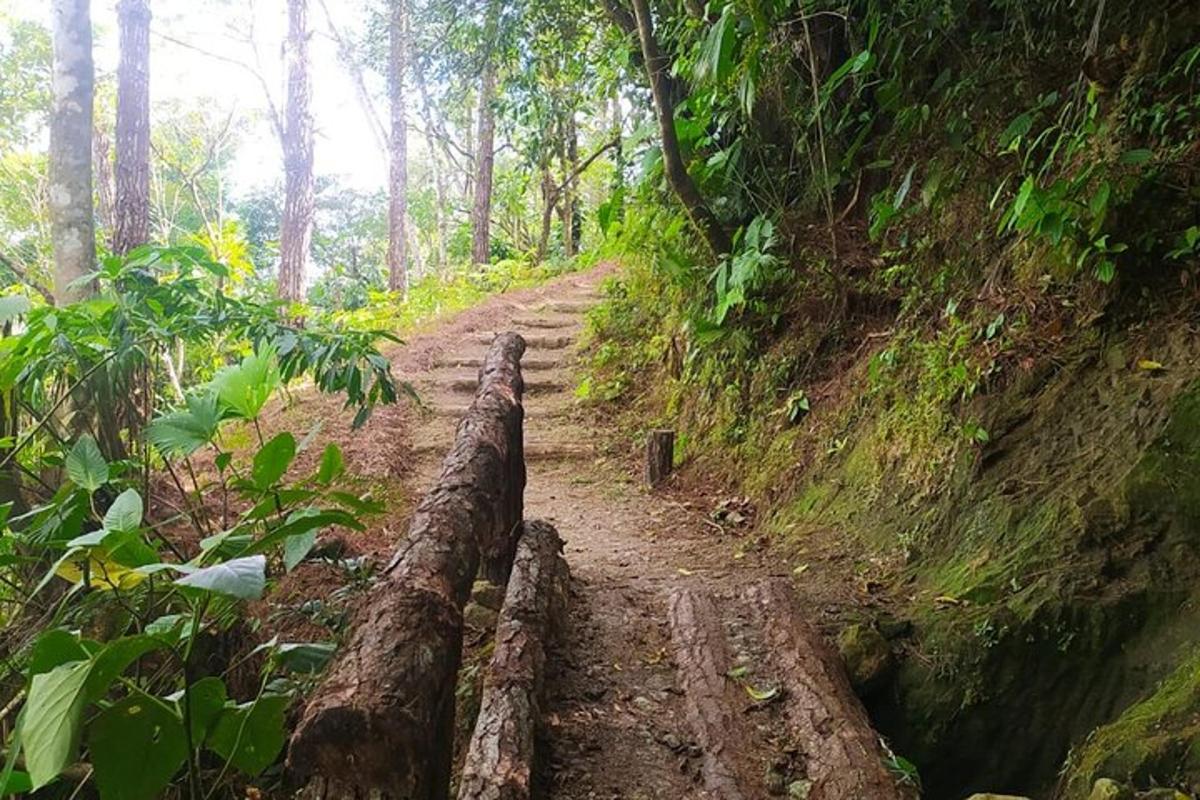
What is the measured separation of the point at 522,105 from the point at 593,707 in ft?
21.1

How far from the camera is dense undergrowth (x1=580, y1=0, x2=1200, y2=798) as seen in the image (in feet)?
9.09

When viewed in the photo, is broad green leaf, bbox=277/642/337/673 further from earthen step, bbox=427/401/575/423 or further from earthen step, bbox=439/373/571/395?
earthen step, bbox=439/373/571/395

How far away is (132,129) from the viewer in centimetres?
736

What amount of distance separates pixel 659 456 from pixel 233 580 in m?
4.65

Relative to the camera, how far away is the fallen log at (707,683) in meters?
2.44

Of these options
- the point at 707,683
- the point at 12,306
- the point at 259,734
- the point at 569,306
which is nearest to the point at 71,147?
the point at 12,306

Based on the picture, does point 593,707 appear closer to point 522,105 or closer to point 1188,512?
point 1188,512

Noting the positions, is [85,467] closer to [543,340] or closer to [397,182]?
[543,340]

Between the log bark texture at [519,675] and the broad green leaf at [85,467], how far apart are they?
1413mm

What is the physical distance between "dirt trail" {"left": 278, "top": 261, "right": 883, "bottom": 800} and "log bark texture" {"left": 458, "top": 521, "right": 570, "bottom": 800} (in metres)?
0.15

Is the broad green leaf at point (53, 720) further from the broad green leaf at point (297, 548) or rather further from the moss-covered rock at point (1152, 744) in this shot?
the moss-covered rock at point (1152, 744)

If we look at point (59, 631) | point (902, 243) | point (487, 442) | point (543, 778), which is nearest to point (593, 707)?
point (543, 778)

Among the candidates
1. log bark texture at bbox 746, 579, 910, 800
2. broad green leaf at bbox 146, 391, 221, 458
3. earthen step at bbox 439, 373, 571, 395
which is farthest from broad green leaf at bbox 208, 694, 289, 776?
earthen step at bbox 439, 373, 571, 395

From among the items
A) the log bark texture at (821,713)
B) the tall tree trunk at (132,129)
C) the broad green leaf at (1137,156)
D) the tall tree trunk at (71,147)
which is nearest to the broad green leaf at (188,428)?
the log bark texture at (821,713)
